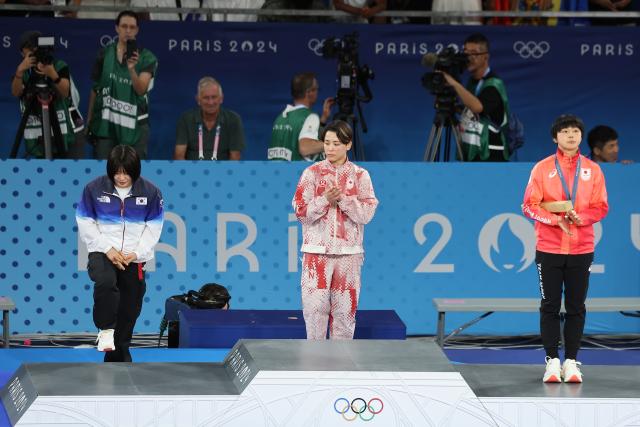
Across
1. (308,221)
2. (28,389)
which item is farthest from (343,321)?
(28,389)

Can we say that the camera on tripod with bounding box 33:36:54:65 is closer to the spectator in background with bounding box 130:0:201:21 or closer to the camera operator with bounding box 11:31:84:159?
the camera operator with bounding box 11:31:84:159

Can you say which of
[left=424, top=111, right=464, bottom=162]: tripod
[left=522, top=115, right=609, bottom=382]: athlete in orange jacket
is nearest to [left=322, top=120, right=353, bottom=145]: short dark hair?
[left=522, top=115, right=609, bottom=382]: athlete in orange jacket

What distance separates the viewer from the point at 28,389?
6.38m

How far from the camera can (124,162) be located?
7219 millimetres

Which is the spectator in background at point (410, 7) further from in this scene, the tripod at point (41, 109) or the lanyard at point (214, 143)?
the tripod at point (41, 109)

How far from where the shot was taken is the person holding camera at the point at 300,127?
1005cm

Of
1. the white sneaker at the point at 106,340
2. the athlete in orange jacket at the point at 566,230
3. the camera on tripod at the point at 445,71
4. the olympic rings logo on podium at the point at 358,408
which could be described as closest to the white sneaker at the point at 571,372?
the athlete in orange jacket at the point at 566,230

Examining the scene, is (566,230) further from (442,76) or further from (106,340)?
(442,76)

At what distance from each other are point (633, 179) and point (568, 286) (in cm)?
349

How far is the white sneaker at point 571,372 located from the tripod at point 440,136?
3.90 metres

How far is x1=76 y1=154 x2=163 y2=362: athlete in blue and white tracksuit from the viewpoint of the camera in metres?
A: 7.22

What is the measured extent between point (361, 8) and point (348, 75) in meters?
1.00

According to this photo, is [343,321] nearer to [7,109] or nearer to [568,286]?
[568,286]

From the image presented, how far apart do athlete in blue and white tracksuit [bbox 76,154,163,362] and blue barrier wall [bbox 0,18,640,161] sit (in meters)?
4.12
